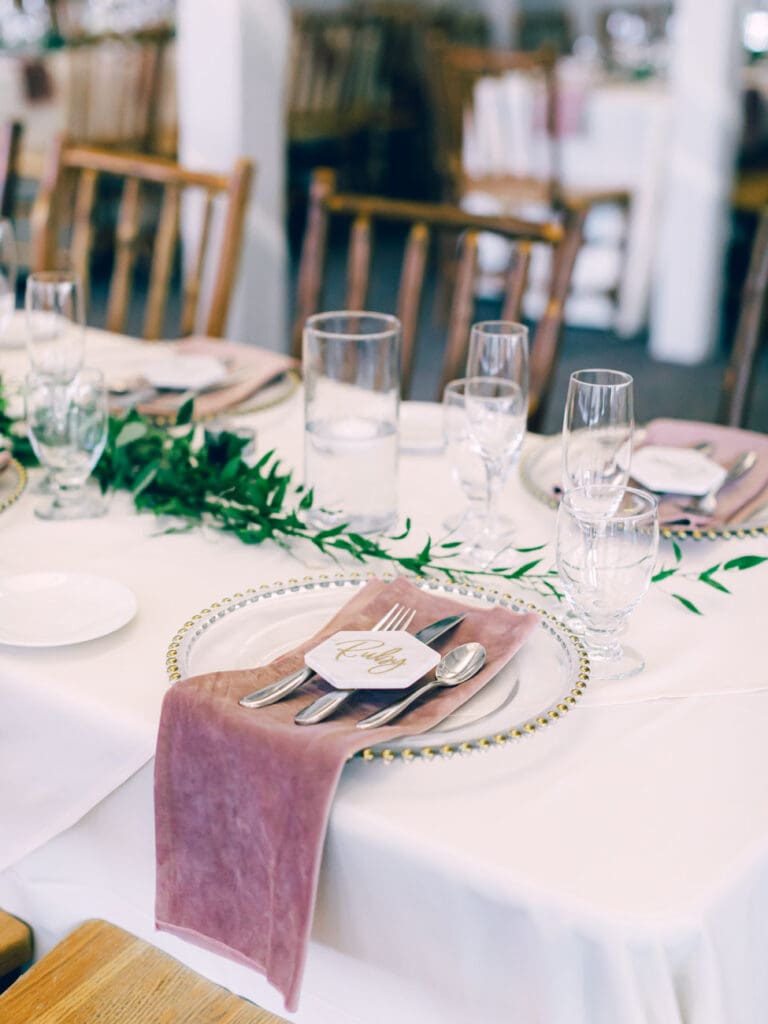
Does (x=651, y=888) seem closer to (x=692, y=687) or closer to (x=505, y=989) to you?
(x=505, y=989)

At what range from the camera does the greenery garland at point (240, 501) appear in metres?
1.15

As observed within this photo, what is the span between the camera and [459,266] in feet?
6.42

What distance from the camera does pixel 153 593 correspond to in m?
1.13

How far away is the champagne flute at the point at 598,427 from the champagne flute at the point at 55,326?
21.8 inches

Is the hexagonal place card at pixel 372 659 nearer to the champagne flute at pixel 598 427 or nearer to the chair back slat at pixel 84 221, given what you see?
the champagne flute at pixel 598 427

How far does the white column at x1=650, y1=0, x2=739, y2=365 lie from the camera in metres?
4.09

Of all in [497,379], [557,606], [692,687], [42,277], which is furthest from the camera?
[42,277]

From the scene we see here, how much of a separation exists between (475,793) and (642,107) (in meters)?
4.03

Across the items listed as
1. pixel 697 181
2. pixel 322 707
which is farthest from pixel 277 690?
pixel 697 181

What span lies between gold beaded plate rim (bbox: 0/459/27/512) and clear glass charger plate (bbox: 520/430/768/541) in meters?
0.54

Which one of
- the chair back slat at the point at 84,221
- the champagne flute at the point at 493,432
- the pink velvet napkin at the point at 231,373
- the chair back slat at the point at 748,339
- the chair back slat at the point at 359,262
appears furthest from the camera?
the chair back slat at the point at 84,221

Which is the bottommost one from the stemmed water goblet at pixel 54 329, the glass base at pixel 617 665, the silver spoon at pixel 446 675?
the glass base at pixel 617 665

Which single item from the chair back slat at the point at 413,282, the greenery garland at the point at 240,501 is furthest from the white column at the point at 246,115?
the greenery garland at the point at 240,501

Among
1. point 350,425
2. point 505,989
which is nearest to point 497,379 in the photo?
point 350,425
